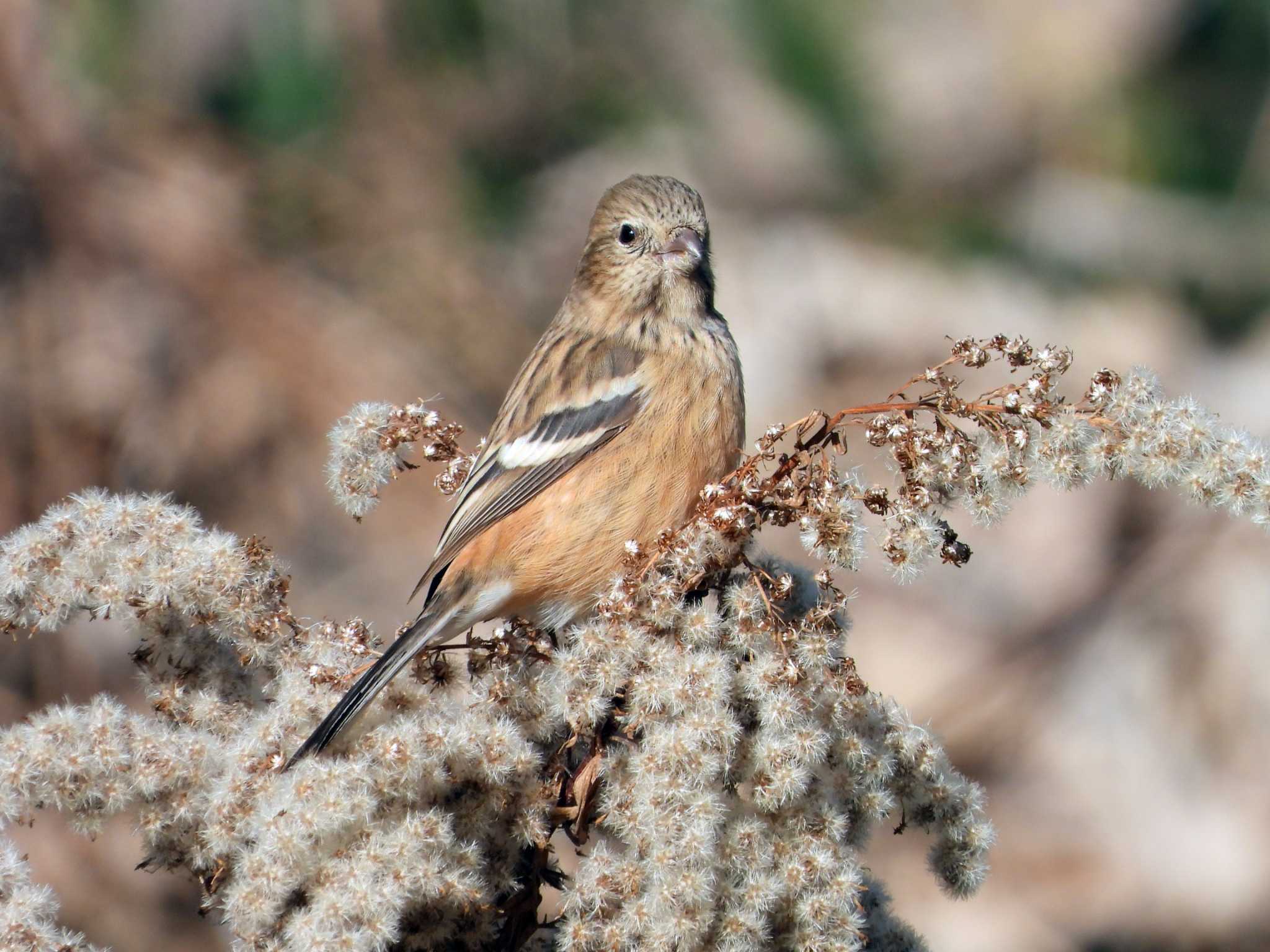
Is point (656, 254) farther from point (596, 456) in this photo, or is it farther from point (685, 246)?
point (596, 456)

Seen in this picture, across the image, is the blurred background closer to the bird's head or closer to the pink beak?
the bird's head

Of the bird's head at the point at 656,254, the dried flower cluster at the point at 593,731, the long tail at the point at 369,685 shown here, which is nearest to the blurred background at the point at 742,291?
the bird's head at the point at 656,254

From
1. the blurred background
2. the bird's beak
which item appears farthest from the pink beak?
the blurred background

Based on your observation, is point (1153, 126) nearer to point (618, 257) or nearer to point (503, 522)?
point (618, 257)

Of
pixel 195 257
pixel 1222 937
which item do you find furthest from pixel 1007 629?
pixel 195 257

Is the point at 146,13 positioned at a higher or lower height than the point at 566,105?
lower

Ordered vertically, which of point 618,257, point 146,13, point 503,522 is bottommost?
point 503,522

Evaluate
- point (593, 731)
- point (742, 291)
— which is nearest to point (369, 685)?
point (593, 731)

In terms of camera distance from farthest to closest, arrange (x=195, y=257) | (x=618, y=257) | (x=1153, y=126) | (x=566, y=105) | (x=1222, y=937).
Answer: (x=1153, y=126)
(x=566, y=105)
(x=195, y=257)
(x=1222, y=937)
(x=618, y=257)
